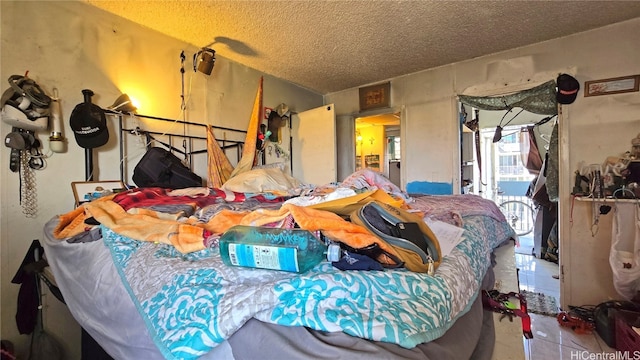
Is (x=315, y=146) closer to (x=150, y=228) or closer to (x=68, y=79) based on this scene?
(x=68, y=79)

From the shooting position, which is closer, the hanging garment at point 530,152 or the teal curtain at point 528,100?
the teal curtain at point 528,100

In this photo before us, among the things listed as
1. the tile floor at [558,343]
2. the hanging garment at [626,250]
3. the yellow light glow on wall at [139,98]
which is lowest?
the tile floor at [558,343]

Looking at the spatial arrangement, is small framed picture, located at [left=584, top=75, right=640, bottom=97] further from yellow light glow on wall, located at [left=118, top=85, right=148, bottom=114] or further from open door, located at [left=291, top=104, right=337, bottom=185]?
yellow light glow on wall, located at [left=118, top=85, right=148, bottom=114]

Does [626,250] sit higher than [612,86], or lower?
lower

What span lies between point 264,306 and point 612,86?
335 centimetres

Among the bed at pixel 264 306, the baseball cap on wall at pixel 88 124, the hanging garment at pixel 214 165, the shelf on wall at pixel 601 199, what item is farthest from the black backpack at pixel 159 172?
the shelf on wall at pixel 601 199

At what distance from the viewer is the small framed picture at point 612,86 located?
7.09ft

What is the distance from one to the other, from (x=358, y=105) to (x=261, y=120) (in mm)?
1534

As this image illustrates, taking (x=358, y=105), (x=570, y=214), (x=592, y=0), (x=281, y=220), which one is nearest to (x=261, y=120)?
(x=358, y=105)

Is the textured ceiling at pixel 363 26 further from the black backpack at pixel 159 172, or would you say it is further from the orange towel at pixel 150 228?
the orange towel at pixel 150 228

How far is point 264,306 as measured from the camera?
46cm

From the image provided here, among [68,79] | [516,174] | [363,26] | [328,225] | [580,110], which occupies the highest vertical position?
[363,26]

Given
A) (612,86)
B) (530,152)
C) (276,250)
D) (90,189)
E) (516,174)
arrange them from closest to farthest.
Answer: (276,250) → (90,189) → (612,86) → (530,152) → (516,174)

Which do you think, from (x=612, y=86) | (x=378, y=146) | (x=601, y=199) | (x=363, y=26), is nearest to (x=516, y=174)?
(x=378, y=146)
